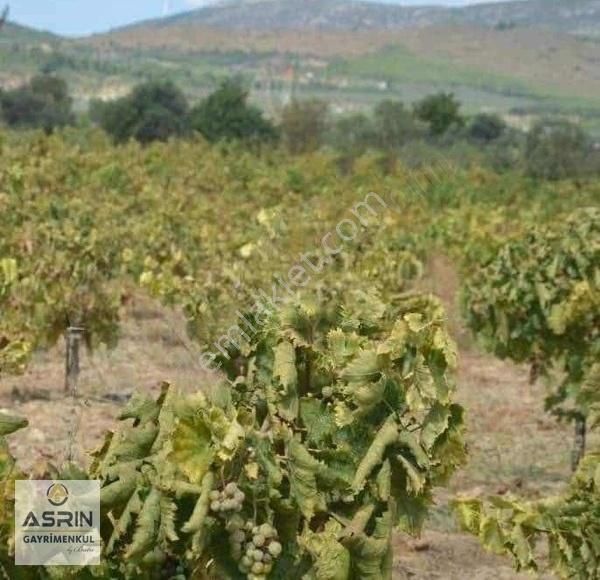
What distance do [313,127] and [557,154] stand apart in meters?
12.9

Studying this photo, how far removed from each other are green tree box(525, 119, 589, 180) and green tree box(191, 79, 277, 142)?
11.9 m

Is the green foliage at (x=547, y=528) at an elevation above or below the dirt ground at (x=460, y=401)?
above

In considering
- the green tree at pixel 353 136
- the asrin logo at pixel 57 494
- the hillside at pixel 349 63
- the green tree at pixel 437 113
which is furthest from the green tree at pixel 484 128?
the asrin logo at pixel 57 494

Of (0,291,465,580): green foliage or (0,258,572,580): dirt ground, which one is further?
(0,258,572,580): dirt ground

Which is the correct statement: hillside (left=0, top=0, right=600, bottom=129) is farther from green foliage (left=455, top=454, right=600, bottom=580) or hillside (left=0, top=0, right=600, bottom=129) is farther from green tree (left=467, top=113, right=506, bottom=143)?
green foliage (left=455, top=454, right=600, bottom=580)

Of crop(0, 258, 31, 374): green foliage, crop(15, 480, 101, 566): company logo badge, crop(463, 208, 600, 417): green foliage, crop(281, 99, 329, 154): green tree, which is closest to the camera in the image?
crop(15, 480, 101, 566): company logo badge

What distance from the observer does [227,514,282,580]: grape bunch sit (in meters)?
3.69

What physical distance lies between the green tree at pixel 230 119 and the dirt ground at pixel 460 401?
126ft

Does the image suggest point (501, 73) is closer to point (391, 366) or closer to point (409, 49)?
point (409, 49)

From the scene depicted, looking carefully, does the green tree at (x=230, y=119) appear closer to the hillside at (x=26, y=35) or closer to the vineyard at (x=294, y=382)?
the vineyard at (x=294, y=382)

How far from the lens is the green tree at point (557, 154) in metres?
47.8

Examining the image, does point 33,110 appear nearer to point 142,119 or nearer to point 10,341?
point 142,119

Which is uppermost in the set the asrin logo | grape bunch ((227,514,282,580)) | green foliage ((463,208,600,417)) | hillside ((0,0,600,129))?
the asrin logo

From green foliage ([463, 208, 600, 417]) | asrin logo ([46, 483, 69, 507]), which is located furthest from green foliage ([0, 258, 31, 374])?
green foliage ([463, 208, 600, 417])
